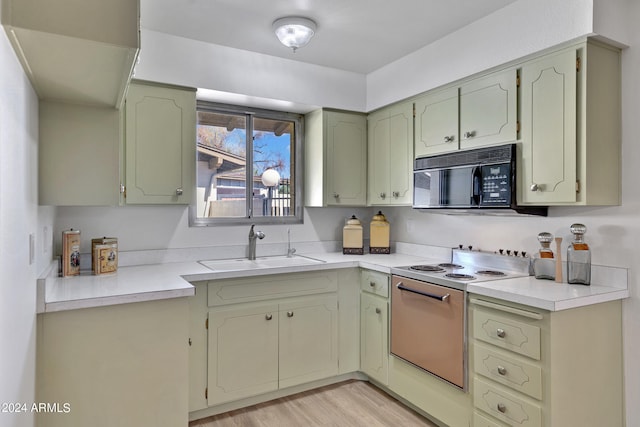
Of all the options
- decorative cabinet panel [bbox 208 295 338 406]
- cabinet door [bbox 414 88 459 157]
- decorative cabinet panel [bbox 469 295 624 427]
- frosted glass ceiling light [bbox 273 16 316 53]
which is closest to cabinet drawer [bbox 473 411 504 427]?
decorative cabinet panel [bbox 469 295 624 427]

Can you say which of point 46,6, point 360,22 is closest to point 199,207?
point 360,22

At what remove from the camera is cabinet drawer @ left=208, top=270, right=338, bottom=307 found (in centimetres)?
248

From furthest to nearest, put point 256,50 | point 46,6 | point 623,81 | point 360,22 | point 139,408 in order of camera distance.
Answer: point 256,50 < point 360,22 < point 623,81 < point 139,408 < point 46,6

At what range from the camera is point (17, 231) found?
126cm

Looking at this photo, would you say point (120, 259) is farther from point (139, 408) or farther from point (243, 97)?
point (243, 97)

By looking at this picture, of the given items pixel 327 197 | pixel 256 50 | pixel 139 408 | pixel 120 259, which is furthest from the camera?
pixel 327 197

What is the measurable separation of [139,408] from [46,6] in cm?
172

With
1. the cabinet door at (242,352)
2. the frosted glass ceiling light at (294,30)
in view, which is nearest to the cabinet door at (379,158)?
the frosted glass ceiling light at (294,30)

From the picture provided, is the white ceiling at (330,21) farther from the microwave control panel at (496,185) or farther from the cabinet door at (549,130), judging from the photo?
the microwave control panel at (496,185)

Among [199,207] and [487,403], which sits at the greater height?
[199,207]

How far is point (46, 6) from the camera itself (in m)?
1.05

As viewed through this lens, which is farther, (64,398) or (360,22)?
(360,22)

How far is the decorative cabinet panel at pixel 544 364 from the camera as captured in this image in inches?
70.2

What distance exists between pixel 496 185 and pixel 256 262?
176 centimetres
